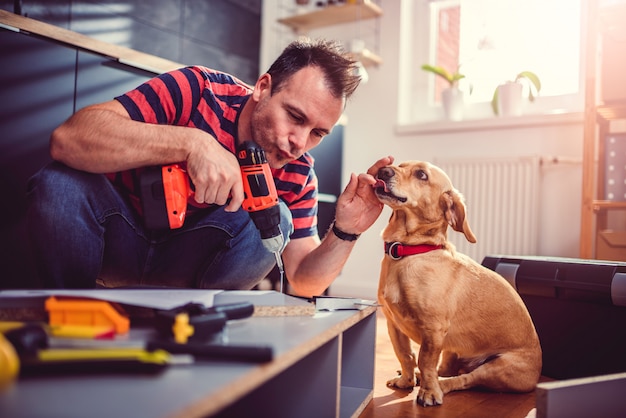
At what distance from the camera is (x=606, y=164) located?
2.57 m

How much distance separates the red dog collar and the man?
0.32ft

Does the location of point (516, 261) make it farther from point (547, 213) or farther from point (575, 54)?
point (575, 54)

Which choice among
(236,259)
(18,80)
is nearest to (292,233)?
(236,259)

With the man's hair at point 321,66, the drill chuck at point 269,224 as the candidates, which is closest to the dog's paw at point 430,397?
the drill chuck at point 269,224

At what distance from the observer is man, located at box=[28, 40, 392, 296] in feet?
3.94

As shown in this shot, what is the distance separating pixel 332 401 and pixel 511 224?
246 cm

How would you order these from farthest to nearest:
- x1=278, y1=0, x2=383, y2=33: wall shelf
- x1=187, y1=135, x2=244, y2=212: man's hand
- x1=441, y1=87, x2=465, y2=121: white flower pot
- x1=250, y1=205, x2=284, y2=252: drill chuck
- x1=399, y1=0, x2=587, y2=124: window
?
x1=278, y1=0, x2=383, y2=33: wall shelf → x1=441, y1=87, x2=465, y2=121: white flower pot → x1=399, y1=0, x2=587, y2=124: window → x1=250, y1=205, x2=284, y2=252: drill chuck → x1=187, y1=135, x2=244, y2=212: man's hand

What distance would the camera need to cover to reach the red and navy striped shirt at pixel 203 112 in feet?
4.42

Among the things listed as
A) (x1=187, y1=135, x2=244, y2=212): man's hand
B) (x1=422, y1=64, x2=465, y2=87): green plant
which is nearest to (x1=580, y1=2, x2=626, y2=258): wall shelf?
(x1=422, y1=64, x2=465, y2=87): green plant

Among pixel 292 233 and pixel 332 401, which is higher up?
pixel 292 233

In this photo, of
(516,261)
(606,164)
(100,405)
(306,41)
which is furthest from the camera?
(606,164)

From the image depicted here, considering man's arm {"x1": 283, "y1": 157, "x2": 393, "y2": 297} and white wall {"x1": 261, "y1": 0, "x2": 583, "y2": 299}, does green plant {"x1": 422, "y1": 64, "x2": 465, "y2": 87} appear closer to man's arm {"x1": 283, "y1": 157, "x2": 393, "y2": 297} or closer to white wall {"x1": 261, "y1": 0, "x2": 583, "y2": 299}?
white wall {"x1": 261, "y1": 0, "x2": 583, "y2": 299}

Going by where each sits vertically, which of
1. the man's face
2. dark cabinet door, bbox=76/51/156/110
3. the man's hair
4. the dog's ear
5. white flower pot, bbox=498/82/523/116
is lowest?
the dog's ear

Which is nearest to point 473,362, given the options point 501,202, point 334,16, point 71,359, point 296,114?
point 296,114
